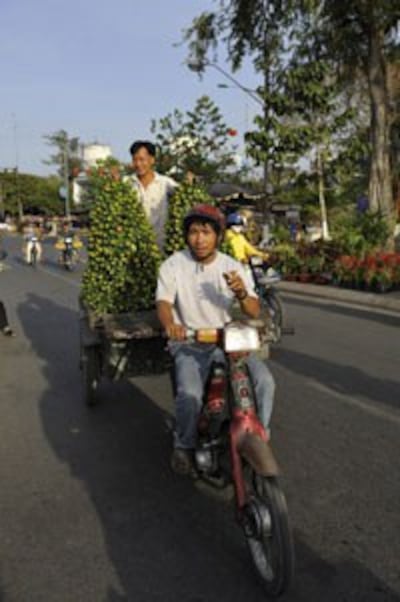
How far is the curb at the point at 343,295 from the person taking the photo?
11477 mm

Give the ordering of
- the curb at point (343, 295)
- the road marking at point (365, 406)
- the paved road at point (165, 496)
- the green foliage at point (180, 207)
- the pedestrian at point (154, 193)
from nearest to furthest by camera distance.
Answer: the paved road at point (165, 496)
the road marking at point (365, 406)
the green foliage at point (180, 207)
the pedestrian at point (154, 193)
the curb at point (343, 295)

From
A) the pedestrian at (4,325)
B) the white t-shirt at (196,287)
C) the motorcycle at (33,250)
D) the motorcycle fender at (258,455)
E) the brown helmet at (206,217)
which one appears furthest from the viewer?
the motorcycle at (33,250)

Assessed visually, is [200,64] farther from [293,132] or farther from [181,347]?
[181,347]

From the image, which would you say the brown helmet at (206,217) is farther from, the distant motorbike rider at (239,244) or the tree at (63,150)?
the tree at (63,150)

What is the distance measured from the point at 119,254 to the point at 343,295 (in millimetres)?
8348

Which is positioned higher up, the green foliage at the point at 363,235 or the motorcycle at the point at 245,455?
the green foliage at the point at 363,235

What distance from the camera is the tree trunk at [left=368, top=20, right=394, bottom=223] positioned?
15.9 m

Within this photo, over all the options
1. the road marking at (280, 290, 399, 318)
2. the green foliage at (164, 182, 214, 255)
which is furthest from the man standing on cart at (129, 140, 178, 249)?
the road marking at (280, 290, 399, 318)

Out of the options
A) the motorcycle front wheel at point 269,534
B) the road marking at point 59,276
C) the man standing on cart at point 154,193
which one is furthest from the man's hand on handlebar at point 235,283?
the road marking at point 59,276

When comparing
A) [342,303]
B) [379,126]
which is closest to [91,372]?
[342,303]

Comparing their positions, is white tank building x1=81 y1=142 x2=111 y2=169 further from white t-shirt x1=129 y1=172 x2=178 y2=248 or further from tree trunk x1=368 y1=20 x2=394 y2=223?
white t-shirt x1=129 y1=172 x2=178 y2=248

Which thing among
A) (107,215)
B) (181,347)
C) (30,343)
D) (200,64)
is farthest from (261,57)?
(181,347)

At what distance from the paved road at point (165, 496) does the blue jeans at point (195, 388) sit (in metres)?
0.54

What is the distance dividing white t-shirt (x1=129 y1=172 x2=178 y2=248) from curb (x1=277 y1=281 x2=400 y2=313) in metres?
6.25
